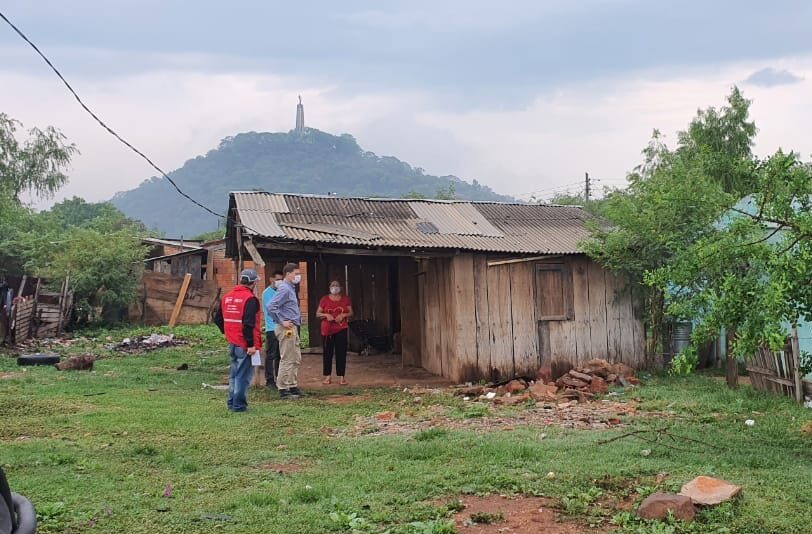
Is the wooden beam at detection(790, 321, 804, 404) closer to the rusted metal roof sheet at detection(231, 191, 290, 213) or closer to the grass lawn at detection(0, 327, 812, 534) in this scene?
the grass lawn at detection(0, 327, 812, 534)

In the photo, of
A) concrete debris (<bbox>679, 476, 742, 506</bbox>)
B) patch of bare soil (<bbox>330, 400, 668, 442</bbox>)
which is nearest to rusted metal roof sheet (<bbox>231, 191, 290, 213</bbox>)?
patch of bare soil (<bbox>330, 400, 668, 442</bbox>)

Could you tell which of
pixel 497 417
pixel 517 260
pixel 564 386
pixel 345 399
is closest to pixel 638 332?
pixel 517 260

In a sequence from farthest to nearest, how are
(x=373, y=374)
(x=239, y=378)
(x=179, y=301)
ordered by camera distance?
(x=179, y=301), (x=373, y=374), (x=239, y=378)

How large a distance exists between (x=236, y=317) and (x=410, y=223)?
485cm

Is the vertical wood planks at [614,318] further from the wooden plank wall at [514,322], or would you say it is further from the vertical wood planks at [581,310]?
the vertical wood planks at [581,310]

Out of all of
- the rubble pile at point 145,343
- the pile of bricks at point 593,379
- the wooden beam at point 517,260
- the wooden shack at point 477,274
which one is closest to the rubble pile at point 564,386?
the pile of bricks at point 593,379

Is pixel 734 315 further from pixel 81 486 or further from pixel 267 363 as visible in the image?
pixel 267 363

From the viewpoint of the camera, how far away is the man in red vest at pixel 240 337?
9586mm

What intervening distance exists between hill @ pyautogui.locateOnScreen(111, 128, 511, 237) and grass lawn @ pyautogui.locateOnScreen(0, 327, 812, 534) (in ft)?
359

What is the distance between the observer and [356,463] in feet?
21.8

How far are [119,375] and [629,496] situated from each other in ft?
33.3

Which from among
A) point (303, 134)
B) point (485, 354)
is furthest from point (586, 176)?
point (303, 134)

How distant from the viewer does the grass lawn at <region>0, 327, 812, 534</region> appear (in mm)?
5031

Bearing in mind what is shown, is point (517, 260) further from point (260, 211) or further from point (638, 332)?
point (260, 211)
